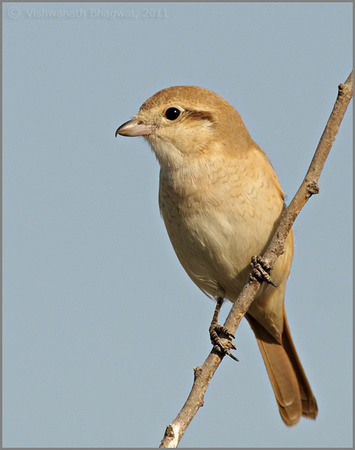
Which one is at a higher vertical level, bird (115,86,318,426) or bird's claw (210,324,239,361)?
bird (115,86,318,426)

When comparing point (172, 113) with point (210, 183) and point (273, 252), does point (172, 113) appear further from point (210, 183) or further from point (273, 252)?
point (273, 252)

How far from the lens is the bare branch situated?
441cm

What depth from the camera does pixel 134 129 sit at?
613cm

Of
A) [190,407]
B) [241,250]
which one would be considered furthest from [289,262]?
[190,407]

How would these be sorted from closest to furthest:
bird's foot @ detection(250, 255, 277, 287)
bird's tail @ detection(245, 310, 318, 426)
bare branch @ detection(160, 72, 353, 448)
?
1. bare branch @ detection(160, 72, 353, 448)
2. bird's foot @ detection(250, 255, 277, 287)
3. bird's tail @ detection(245, 310, 318, 426)

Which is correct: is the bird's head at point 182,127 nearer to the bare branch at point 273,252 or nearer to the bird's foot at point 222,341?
the bare branch at point 273,252

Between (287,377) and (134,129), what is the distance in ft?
10.3

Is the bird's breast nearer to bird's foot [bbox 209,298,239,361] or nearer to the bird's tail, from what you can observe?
bird's foot [bbox 209,298,239,361]

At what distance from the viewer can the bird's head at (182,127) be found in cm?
607

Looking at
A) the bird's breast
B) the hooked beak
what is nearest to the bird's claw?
the bird's breast

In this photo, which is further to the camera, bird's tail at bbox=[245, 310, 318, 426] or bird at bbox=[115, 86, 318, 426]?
bird's tail at bbox=[245, 310, 318, 426]

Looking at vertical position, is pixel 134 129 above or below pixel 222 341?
above

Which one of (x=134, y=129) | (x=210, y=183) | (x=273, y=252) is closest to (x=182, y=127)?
(x=134, y=129)

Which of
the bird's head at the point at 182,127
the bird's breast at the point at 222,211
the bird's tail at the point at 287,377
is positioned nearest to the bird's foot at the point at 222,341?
the bird's breast at the point at 222,211
